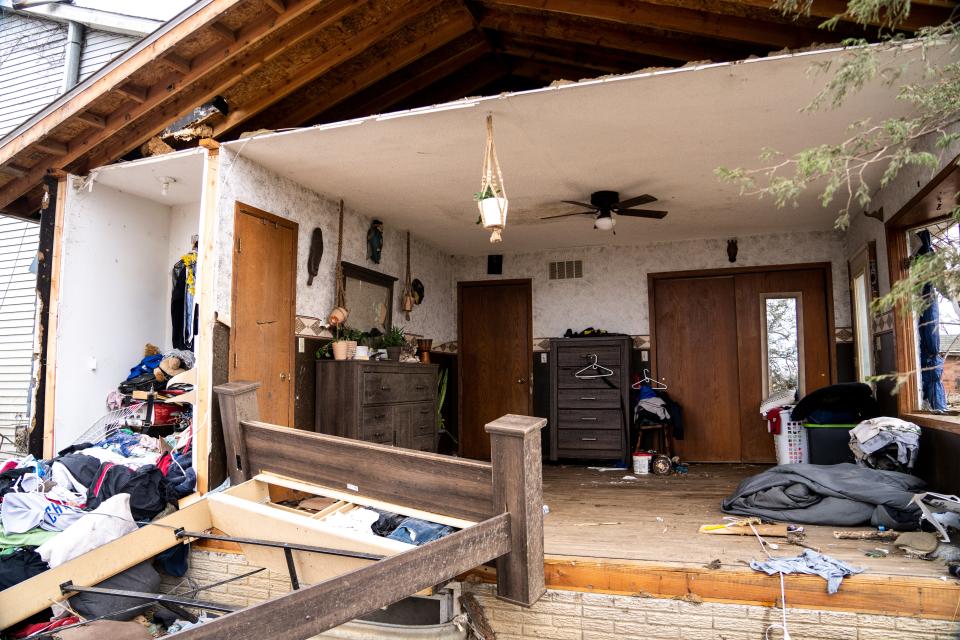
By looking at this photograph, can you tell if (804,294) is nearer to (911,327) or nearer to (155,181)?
(911,327)

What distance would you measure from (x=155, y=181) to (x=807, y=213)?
5.95 meters

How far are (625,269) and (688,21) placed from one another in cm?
377

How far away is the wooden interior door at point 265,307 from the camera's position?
4.36 meters

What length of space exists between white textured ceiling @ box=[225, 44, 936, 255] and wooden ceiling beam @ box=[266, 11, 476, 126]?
0.46 m

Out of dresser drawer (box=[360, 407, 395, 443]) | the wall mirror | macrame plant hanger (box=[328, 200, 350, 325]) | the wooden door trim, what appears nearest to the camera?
dresser drawer (box=[360, 407, 395, 443])

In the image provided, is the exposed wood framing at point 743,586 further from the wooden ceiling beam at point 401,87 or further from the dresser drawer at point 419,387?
the wooden ceiling beam at point 401,87

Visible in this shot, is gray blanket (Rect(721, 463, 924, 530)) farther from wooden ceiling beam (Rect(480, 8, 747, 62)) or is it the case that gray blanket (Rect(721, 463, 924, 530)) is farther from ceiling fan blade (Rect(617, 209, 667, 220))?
wooden ceiling beam (Rect(480, 8, 747, 62))

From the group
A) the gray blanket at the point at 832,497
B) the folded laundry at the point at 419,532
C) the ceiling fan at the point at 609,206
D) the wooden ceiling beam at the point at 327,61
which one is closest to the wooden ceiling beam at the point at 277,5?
the wooden ceiling beam at the point at 327,61


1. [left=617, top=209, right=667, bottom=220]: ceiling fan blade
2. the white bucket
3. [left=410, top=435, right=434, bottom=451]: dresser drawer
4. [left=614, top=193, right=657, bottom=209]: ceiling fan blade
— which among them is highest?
[left=614, top=193, right=657, bottom=209]: ceiling fan blade

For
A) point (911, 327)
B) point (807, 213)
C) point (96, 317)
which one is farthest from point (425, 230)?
point (911, 327)

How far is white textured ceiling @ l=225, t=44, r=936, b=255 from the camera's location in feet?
11.2

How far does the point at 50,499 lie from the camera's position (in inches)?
147

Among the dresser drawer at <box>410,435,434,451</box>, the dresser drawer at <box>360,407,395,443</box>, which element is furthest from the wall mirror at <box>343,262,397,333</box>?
the dresser drawer at <box>410,435,434,451</box>

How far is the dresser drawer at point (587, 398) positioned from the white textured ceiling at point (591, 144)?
6.14ft
